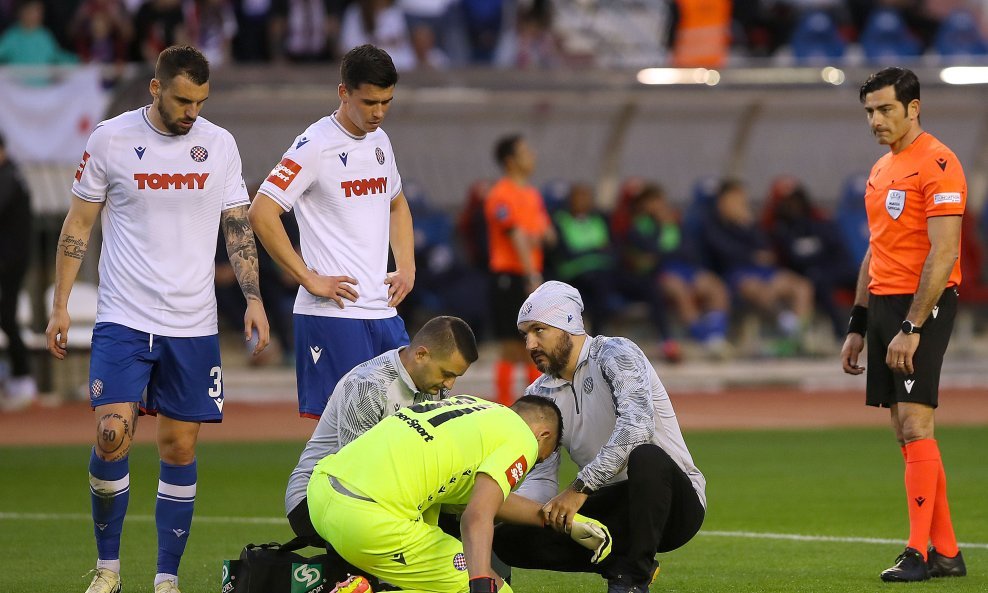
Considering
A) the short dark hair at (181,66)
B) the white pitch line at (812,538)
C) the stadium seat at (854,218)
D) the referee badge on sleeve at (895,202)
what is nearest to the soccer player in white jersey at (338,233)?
the short dark hair at (181,66)

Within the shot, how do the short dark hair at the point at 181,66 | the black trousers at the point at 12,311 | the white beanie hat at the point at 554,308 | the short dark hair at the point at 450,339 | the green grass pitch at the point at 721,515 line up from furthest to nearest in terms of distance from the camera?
the black trousers at the point at 12,311, the green grass pitch at the point at 721,515, the short dark hair at the point at 181,66, the white beanie hat at the point at 554,308, the short dark hair at the point at 450,339

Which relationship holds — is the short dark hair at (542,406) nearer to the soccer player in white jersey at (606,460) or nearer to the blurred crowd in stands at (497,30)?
the soccer player in white jersey at (606,460)

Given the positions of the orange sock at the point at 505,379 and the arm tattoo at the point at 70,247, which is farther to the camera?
the orange sock at the point at 505,379

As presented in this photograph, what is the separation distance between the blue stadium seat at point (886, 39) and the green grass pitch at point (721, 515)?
8609mm

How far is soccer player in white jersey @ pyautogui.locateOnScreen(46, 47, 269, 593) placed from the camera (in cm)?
664

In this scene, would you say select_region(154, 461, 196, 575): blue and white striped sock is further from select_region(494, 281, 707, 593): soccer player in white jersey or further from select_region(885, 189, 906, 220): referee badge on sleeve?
select_region(885, 189, 906, 220): referee badge on sleeve

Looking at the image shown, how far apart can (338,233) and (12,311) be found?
29.6ft

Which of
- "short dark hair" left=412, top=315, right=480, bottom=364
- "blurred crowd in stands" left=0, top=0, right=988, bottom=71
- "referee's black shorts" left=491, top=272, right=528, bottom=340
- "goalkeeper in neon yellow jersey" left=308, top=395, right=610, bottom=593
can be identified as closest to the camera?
"goalkeeper in neon yellow jersey" left=308, top=395, right=610, bottom=593

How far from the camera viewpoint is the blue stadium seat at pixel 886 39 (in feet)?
69.4

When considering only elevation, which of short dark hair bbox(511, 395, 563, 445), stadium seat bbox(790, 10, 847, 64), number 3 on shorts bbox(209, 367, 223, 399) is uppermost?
stadium seat bbox(790, 10, 847, 64)

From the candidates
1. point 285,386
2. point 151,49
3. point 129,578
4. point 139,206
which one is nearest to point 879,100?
point 139,206

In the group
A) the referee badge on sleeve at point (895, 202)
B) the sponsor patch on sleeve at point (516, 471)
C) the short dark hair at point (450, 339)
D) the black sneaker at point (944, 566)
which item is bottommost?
the black sneaker at point (944, 566)

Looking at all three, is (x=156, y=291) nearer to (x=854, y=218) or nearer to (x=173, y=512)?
(x=173, y=512)

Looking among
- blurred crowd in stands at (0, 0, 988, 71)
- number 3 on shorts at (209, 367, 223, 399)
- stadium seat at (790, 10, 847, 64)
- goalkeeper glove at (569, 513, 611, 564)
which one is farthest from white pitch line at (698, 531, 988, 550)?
stadium seat at (790, 10, 847, 64)
